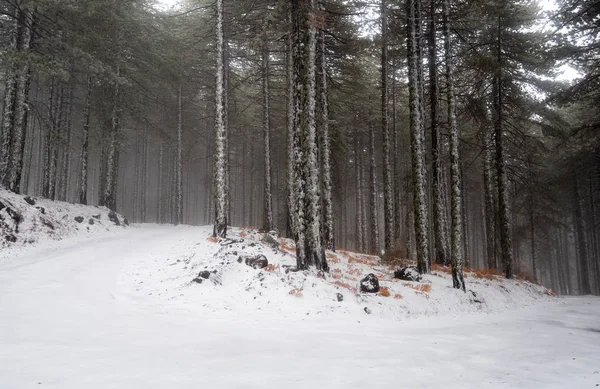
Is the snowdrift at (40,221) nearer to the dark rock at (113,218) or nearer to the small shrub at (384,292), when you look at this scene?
the dark rock at (113,218)

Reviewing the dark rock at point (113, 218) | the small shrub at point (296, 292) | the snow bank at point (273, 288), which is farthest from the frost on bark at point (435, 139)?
the dark rock at point (113, 218)

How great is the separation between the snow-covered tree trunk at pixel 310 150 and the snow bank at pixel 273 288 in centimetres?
85

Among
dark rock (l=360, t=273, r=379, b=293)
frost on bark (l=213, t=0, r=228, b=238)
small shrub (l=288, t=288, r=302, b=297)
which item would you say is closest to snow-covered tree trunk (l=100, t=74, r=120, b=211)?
frost on bark (l=213, t=0, r=228, b=238)

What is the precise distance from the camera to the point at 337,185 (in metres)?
20.1

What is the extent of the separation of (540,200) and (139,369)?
96.3ft

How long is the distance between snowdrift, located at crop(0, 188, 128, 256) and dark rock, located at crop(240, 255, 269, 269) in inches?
343

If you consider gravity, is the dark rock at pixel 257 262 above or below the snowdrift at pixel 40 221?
below

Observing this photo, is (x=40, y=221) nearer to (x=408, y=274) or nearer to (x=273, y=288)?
(x=273, y=288)

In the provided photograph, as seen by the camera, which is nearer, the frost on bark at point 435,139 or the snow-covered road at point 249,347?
the snow-covered road at point 249,347

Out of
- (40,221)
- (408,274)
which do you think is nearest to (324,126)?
(408,274)

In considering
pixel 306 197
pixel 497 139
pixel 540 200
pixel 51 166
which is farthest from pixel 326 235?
pixel 540 200

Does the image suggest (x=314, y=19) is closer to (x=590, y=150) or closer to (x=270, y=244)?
(x=270, y=244)

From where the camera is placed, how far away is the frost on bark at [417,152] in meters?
12.4

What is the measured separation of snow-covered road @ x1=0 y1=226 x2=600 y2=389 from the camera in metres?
3.90
